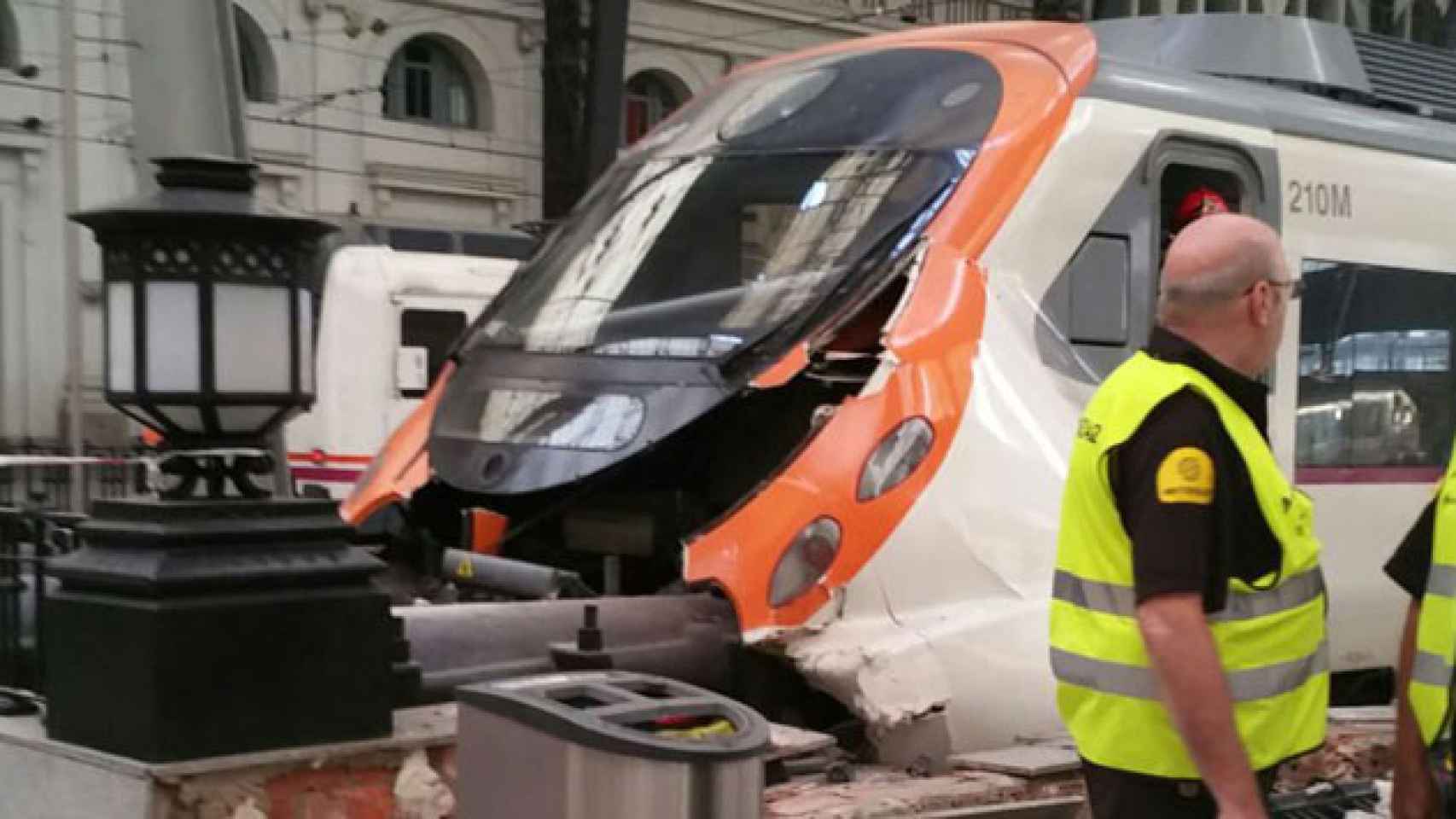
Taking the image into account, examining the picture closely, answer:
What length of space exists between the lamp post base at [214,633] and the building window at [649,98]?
21162 mm

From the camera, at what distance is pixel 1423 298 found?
7.34 meters

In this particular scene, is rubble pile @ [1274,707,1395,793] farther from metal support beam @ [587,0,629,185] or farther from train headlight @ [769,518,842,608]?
metal support beam @ [587,0,629,185]

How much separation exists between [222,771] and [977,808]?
1923 mm

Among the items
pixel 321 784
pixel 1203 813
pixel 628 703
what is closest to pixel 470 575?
pixel 321 784

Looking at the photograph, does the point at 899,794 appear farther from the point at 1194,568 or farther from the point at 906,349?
the point at 1194,568

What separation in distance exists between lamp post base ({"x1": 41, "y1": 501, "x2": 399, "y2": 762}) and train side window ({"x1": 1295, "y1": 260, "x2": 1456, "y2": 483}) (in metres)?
4.09

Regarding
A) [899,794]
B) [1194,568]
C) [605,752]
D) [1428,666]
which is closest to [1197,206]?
[899,794]

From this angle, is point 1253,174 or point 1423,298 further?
point 1423,298

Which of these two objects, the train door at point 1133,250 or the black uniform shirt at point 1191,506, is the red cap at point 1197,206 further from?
the black uniform shirt at point 1191,506

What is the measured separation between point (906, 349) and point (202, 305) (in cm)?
215

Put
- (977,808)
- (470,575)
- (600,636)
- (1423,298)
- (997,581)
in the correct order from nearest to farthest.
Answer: (977,808) < (600,636) < (997,581) < (470,575) < (1423,298)

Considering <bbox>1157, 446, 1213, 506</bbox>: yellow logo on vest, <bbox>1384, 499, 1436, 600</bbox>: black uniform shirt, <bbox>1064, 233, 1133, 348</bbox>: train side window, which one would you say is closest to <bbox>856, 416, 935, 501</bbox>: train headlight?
<bbox>1064, 233, 1133, 348</bbox>: train side window

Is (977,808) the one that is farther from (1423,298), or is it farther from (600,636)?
(1423,298)

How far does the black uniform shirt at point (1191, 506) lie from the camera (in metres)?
2.92
